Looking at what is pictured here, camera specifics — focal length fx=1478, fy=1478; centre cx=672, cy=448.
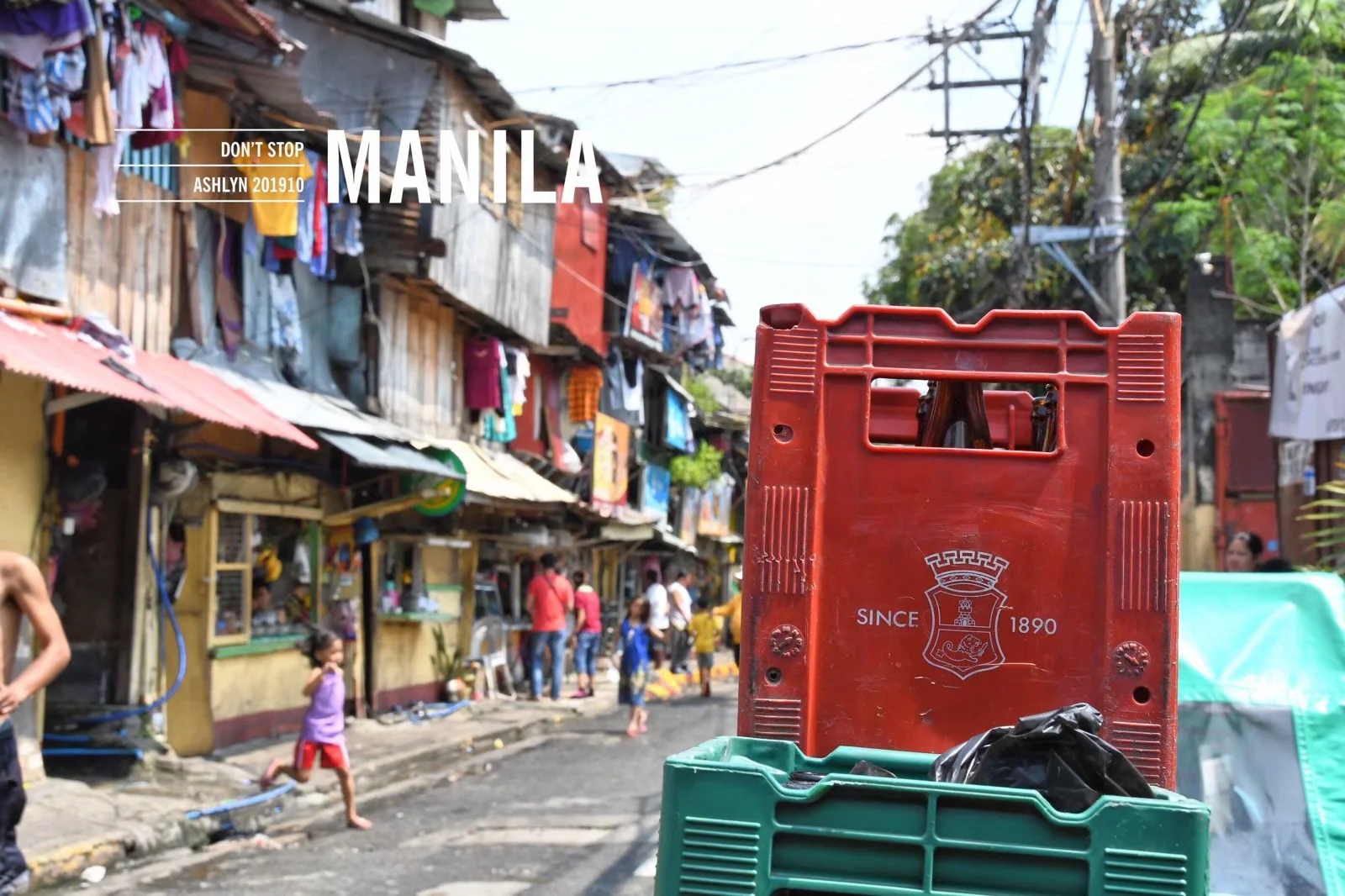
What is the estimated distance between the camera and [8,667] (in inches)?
210

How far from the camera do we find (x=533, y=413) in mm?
26641

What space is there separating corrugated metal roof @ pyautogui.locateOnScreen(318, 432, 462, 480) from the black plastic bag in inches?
460

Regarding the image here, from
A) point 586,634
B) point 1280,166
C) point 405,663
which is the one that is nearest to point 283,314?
point 405,663

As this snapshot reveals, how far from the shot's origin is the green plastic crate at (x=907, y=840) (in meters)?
2.95

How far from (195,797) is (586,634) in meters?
12.8

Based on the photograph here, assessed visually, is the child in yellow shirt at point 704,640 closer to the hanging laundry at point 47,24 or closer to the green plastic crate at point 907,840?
the hanging laundry at point 47,24

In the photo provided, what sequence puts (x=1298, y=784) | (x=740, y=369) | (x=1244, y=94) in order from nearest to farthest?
(x=1298, y=784) < (x=1244, y=94) < (x=740, y=369)

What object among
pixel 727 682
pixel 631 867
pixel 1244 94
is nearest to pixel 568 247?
pixel 727 682

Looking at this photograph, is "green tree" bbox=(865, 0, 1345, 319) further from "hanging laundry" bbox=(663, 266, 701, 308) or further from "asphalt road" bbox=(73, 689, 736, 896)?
"asphalt road" bbox=(73, 689, 736, 896)

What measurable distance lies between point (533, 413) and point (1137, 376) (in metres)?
22.8

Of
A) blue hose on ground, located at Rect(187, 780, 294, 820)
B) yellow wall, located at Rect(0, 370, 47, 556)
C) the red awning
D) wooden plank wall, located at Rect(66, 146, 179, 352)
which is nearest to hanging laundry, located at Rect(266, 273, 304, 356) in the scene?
wooden plank wall, located at Rect(66, 146, 179, 352)

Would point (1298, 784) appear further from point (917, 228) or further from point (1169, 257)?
point (917, 228)

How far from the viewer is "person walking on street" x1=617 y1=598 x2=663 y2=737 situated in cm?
1736

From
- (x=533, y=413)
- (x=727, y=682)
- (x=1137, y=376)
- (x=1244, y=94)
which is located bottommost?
(x=727, y=682)
